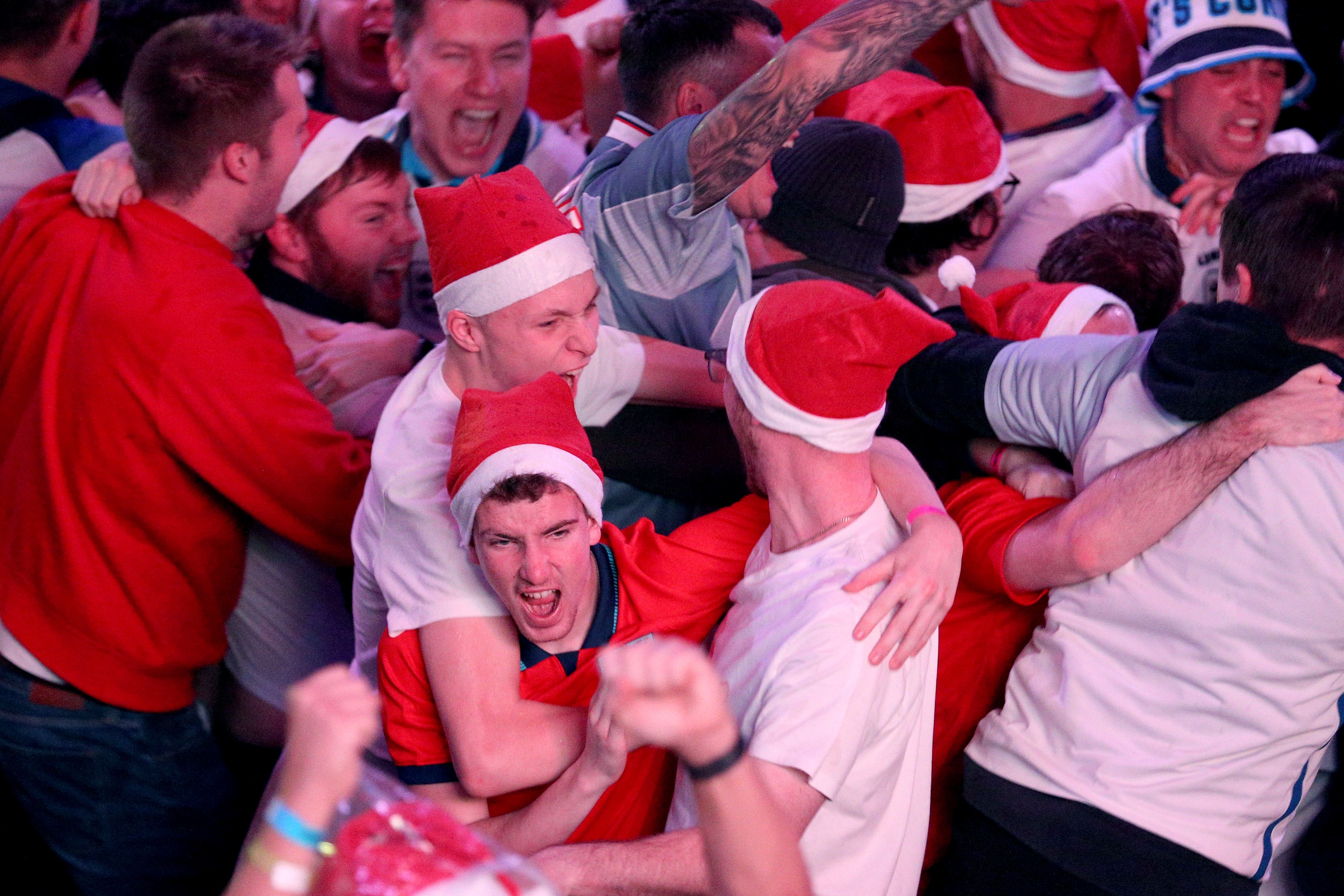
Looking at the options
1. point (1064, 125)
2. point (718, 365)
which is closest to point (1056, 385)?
point (718, 365)

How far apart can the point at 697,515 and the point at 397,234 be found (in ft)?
3.74

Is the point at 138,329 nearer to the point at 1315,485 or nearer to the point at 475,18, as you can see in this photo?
the point at 475,18

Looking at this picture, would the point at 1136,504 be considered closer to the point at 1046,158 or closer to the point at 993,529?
the point at 993,529

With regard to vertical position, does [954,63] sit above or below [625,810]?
above

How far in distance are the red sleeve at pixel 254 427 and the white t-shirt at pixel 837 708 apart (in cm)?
94

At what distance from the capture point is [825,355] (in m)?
1.82

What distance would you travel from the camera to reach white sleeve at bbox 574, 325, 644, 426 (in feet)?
7.84

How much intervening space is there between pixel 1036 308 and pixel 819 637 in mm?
986

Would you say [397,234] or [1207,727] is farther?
[397,234]

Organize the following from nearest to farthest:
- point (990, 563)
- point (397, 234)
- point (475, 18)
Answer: point (990, 563), point (397, 234), point (475, 18)

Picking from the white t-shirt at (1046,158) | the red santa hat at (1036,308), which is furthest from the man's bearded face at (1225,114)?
the red santa hat at (1036,308)

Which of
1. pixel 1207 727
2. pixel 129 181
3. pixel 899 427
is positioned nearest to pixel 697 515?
pixel 899 427

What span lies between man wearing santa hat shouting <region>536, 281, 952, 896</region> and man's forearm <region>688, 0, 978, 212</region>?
338mm

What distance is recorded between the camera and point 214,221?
259 centimetres
